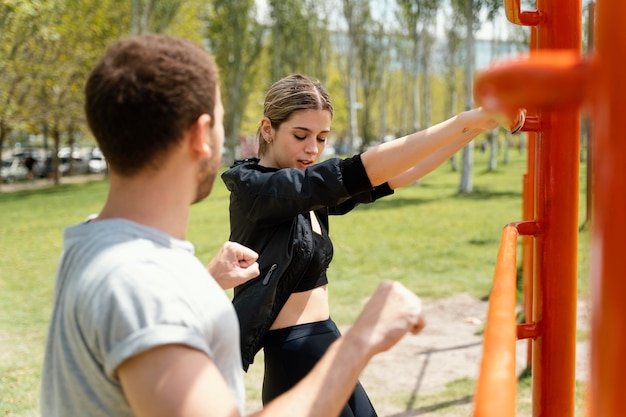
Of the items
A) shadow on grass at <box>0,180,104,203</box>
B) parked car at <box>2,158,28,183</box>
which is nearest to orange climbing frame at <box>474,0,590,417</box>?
shadow on grass at <box>0,180,104,203</box>

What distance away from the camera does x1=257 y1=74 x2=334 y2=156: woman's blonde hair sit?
2.43 m

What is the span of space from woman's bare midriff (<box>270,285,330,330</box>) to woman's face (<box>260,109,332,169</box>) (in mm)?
416

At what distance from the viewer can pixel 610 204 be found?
625mm

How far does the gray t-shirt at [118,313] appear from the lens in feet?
3.42

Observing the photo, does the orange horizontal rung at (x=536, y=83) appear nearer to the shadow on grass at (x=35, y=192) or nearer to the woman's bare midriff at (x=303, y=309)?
the woman's bare midriff at (x=303, y=309)

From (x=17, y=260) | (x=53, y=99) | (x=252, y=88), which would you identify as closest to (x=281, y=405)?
(x=17, y=260)

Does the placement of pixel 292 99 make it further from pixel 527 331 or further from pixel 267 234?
pixel 527 331

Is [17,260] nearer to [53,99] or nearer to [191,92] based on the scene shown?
[191,92]

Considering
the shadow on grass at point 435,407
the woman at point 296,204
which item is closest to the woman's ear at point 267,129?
the woman at point 296,204

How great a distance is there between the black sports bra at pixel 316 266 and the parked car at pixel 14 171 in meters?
35.9

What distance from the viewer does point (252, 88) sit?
46.7m

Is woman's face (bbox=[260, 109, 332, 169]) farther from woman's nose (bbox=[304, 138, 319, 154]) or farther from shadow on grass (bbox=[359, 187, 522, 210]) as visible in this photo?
shadow on grass (bbox=[359, 187, 522, 210])

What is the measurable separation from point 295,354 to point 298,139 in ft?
2.22

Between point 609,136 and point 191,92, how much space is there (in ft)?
2.32
